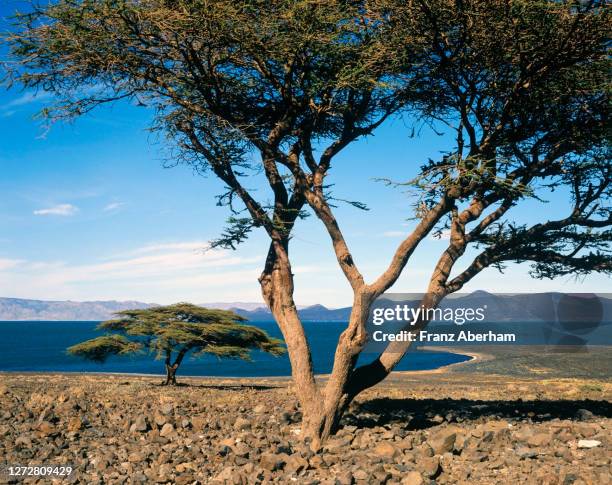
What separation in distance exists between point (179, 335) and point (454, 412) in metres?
13.1

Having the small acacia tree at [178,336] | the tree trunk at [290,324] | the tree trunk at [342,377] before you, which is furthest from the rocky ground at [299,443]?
the small acacia tree at [178,336]

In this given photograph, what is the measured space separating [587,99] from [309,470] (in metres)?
7.73

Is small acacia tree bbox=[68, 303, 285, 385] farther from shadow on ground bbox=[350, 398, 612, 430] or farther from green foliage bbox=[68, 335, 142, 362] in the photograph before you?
shadow on ground bbox=[350, 398, 612, 430]

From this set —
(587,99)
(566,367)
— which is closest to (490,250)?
(587,99)

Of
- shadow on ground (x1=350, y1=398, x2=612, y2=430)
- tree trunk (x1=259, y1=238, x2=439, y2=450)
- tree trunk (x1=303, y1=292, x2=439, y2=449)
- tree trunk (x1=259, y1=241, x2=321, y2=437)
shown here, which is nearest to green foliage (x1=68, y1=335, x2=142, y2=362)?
shadow on ground (x1=350, y1=398, x2=612, y2=430)

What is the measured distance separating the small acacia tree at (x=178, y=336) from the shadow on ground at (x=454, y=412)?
1103 centimetres

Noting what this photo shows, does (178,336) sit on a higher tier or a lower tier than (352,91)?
lower

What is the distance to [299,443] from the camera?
966 centimetres

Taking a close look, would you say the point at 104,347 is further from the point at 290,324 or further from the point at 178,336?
the point at 290,324

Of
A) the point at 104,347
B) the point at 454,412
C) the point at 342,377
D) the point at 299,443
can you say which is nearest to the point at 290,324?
the point at 342,377

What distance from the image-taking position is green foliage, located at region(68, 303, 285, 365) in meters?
22.9

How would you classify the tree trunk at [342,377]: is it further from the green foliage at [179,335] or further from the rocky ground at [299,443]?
the green foliage at [179,335]

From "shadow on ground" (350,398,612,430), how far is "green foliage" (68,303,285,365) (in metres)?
11.1

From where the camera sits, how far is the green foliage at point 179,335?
2294 centimetres
